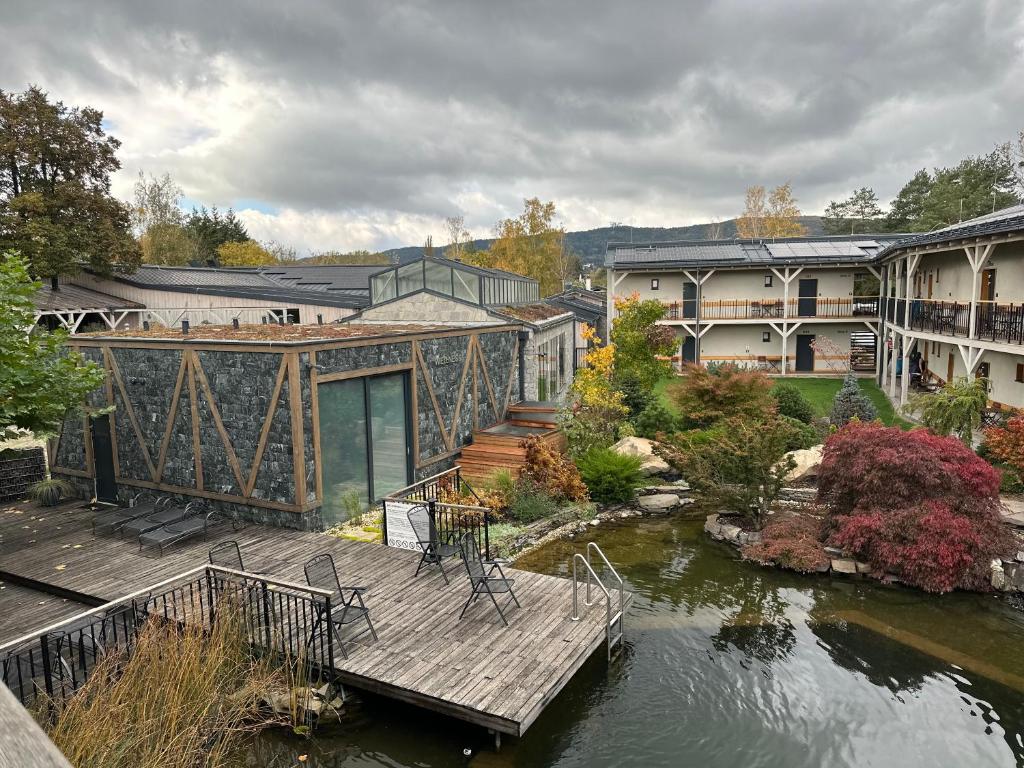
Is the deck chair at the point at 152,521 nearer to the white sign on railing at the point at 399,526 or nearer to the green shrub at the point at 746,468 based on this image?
the white sign on railing at the point at 399,526

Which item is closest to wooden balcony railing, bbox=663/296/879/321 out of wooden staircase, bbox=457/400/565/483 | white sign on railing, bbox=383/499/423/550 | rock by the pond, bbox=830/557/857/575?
wooden staircase, bbox=457/400/565/483

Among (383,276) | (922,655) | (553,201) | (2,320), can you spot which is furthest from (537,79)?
(553,201)

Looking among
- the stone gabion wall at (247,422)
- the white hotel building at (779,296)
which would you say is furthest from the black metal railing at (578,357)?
the stone gabion wall at (247,422)

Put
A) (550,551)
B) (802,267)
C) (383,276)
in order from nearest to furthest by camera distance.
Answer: (550,551) < (383,276) < (802,267)

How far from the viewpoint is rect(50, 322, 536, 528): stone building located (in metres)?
11.9

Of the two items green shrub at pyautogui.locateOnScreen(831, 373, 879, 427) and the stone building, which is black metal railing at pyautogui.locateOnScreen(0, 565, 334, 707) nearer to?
the stone building

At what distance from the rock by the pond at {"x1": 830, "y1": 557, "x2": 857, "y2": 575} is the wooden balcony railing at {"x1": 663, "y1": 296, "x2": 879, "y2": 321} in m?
21.1

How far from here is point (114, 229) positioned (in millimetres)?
32844

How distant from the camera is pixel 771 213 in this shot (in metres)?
52.1

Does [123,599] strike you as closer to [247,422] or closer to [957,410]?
[247,422]

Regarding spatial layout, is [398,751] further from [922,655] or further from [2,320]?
[2,320]

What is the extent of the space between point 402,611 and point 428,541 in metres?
1.54

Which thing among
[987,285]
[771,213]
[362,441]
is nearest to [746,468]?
[362,441]

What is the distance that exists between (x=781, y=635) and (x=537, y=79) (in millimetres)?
18513
